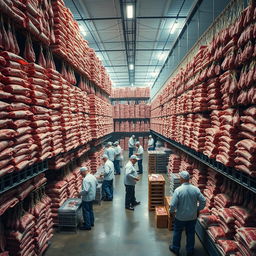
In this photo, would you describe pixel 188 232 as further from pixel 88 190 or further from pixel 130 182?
pixel 130 182

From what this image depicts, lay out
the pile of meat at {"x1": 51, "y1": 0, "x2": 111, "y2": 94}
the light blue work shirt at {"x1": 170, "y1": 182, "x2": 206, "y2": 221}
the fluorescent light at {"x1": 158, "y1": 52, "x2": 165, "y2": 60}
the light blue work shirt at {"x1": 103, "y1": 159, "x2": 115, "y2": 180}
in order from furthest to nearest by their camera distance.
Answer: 1. the fluorescent light at {"x1": 158, "y1": 52, "x2": 165, "y2": 60}
2. the light blue work shirt at {"x1": 103, "y1": 159, "x2": 115, "y2": 180}
3. the pile of meat at {"x1": 51, "y1": 0, "x2": 111, "y2": 94}
4. the light blue work shirt at {"x1": 170, "y1": 182, "x2": 206, "y2": 221}

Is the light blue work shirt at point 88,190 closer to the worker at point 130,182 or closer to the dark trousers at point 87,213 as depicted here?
the dark trousers at point 87,213

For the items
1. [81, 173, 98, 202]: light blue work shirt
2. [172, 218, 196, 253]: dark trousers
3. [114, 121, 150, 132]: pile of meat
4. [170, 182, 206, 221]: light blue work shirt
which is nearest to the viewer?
[170, 182, 206, 221]: light blue work shirt

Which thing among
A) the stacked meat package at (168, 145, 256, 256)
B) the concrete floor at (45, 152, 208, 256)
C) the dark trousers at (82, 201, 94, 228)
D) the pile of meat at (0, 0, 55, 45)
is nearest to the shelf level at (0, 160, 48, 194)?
the dark trousers at (82, 201, 94, 228)

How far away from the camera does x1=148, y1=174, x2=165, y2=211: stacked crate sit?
8.90m

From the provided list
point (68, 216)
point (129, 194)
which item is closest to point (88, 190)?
point (68, 216)

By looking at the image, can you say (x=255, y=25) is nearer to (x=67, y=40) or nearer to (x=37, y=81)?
(x=37, y=81)

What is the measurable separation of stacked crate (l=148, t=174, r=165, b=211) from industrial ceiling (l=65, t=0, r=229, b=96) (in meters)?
5.83

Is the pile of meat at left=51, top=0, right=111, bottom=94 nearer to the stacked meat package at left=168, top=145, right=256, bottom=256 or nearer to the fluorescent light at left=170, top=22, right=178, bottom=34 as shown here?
the stacked meat package at left=168, top=145, right=256, bottom=256

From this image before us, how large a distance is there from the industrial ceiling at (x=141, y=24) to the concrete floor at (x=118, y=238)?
6976 mm

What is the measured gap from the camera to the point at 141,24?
54.0 ft

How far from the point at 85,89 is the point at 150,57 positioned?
14517 millimetres

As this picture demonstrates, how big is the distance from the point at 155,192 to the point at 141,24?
1241cm

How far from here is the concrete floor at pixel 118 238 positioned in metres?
6.20
